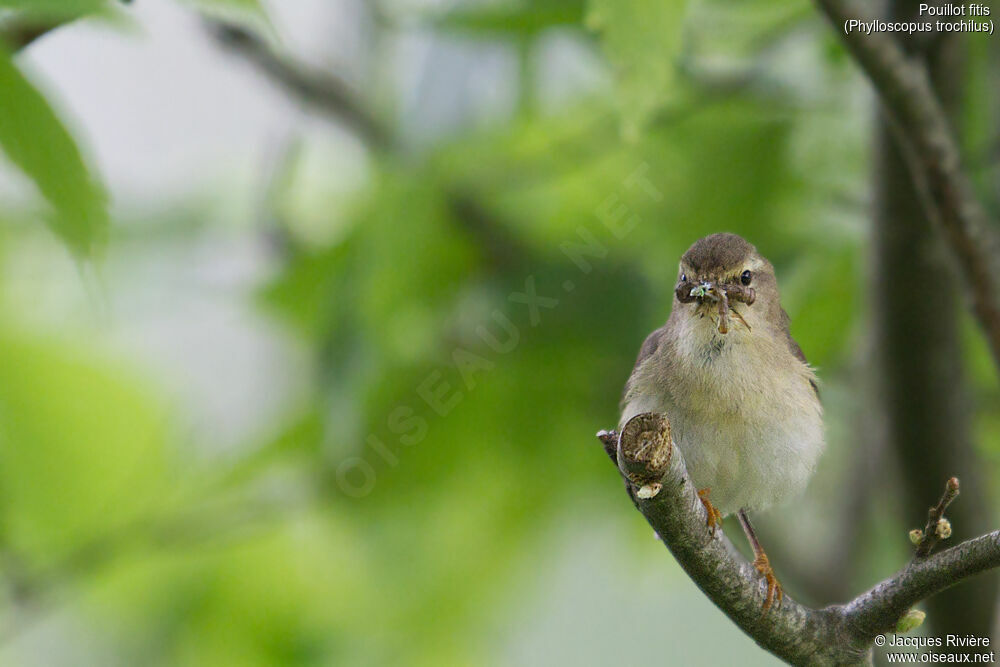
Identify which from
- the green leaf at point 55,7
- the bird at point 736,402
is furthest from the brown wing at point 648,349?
the green leaf at point 55,7

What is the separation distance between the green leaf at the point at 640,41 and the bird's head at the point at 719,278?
0.41 m

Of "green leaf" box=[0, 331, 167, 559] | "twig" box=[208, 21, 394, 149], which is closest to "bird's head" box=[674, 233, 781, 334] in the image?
"twig" box=[208, 21, 394, 149]

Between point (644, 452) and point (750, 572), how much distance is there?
28 cm

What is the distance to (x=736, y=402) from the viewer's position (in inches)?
61.1

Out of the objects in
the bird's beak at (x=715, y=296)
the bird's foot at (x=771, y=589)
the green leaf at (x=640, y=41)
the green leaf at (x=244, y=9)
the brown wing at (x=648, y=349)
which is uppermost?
the green leaf at (x=244, y=9)

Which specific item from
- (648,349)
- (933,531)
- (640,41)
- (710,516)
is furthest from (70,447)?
(933,531)

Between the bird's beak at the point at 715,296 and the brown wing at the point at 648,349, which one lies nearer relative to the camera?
the bird's beak at the point at 715,296

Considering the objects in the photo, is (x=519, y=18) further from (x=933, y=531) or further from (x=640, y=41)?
(x=933, y=531)

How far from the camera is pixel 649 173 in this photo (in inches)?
115

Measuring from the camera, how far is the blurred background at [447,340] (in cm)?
260

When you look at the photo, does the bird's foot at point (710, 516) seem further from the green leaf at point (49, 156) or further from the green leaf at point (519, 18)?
the green leaf at point (519, 18)

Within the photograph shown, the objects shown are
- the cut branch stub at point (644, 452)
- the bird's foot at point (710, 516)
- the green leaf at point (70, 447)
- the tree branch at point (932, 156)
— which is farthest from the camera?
the green leaf at point (70, 447)

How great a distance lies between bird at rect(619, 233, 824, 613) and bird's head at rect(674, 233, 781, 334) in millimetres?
36

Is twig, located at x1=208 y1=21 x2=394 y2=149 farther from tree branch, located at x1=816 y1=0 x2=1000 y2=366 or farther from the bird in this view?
the bird
